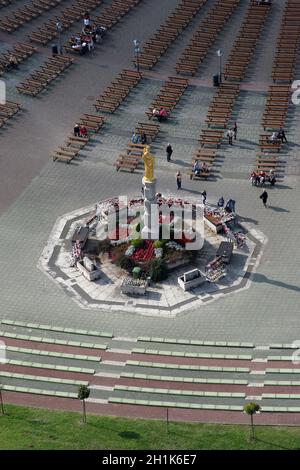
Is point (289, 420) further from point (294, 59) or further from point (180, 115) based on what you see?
point (294, 59)

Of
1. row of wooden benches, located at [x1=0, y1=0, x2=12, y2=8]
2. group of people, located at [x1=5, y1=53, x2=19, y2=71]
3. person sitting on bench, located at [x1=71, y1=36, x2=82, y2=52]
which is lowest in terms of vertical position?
group of people, located at [x1=5, y1=53, x2=19, y2=71]

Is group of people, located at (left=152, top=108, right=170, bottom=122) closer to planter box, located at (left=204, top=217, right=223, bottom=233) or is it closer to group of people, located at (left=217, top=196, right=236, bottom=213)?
group of people, located at (left=217, top=196, right=236, bottom=213)

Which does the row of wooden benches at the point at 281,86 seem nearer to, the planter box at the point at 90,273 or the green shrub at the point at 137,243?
the green shrub at the point at 137,243

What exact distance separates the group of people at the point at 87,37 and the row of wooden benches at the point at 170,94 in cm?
1271

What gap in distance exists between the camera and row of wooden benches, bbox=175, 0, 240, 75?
108 metres

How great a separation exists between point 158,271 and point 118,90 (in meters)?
34.6

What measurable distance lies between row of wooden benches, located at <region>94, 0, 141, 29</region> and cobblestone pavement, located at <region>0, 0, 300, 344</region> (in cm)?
121

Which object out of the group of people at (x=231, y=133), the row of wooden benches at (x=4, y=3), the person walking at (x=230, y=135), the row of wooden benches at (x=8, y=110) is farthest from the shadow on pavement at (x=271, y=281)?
the row of wooden benches at (x=4, y=3)

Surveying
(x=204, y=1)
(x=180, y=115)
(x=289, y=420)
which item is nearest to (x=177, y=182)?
(x=180, y=115)

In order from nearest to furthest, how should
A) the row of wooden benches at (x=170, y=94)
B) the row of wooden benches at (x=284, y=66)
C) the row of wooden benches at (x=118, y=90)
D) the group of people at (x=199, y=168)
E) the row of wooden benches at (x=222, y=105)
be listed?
the group of people at (x=199, y=168), the row of wooden benches at (x=222, y=105), the row of wooden benches at (x=284, y=66), the row of wooden benches at (x=170, y=94), the row of wooden benches at (x=118, y=90)

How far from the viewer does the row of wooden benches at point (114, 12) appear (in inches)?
4648

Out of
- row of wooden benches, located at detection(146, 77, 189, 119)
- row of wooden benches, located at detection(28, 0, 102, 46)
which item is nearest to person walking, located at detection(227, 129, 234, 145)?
row of wooden benches, located at detection(146, 77, 189, 119)

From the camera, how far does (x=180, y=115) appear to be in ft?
323

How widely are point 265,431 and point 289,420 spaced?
211cm
